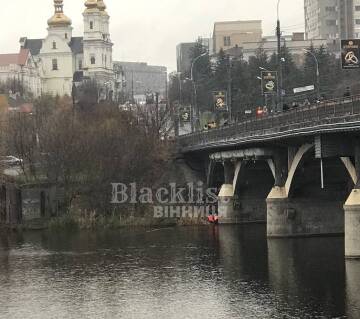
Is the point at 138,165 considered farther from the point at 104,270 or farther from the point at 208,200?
the point at 104,270

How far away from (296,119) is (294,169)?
490cm

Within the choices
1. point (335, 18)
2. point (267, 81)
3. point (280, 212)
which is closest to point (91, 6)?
point (335, 18)

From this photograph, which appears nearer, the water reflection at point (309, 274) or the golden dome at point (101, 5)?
the water reflection at point (309, 274)

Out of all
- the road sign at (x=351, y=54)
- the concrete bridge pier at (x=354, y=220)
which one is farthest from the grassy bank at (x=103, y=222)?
the road sign at (x=351, y=54)

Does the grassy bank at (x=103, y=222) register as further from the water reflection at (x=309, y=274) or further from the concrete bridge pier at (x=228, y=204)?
the water reflection at (x=309, y=274)

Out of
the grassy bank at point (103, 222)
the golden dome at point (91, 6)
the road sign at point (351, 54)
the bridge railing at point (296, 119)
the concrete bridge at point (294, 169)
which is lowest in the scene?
the grassy bank at point (103, 222)

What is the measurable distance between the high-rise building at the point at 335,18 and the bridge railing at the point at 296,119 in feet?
388

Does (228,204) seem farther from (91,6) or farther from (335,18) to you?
(91,6)

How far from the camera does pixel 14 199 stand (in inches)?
2763

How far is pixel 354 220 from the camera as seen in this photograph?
41.2 metres

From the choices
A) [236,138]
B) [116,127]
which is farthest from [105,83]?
[236,138]

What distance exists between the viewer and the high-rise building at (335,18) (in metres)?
180

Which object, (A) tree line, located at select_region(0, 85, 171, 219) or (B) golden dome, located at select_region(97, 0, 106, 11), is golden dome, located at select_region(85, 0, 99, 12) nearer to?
(B) golden dome, located at select_region(97, 0, 106, 11)

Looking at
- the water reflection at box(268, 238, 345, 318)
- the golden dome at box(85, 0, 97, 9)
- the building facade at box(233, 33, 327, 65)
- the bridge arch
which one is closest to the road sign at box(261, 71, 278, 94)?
the bridge arch
